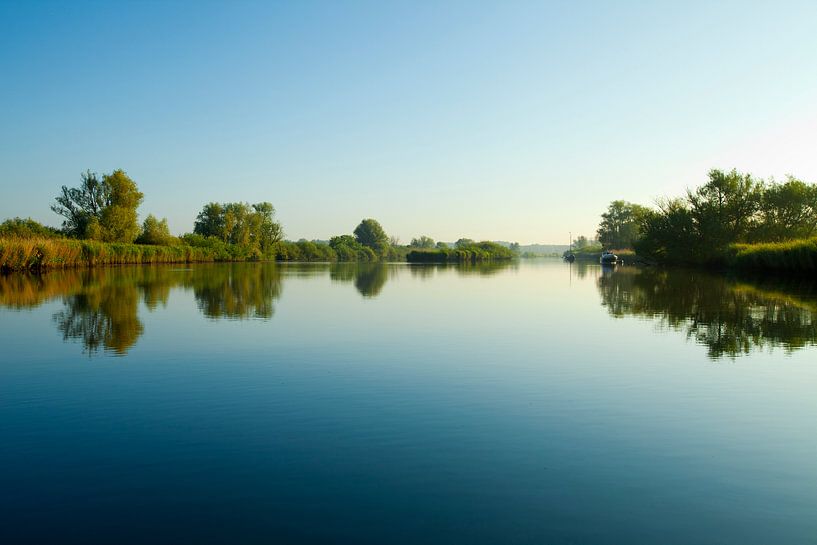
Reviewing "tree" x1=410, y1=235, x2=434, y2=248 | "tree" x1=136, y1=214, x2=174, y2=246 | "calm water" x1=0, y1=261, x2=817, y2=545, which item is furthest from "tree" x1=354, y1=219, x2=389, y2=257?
"calm water" x1=0, y1=261, x2=817, y2=545

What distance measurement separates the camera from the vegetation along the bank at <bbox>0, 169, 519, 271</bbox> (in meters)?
42.2

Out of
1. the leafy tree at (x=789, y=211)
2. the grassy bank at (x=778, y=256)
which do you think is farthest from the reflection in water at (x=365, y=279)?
the leafy tree at (x=789, y=211)

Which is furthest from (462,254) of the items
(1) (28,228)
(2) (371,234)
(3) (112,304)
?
(3) (112,304)

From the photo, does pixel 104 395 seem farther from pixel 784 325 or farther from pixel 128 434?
pixel 784 325

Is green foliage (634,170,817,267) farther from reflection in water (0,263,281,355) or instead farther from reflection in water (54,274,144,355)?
reflection in water (54,274,144,355)

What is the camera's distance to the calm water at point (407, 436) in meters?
4.11

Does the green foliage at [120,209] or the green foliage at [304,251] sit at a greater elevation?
the green foliage at [120,209]

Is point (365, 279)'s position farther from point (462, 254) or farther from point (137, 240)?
point (462, 254)

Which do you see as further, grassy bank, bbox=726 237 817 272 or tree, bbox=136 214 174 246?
tree, bbox=136 214 174 246

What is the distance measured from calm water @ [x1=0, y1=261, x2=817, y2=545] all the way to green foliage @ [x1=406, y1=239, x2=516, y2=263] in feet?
315

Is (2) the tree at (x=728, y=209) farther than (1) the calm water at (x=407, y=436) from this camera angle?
Yes

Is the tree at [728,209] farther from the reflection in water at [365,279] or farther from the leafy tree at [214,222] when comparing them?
the leafy tree at [214,222]

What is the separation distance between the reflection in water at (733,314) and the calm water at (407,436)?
0.55 ft

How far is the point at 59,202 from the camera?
66.9m
